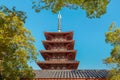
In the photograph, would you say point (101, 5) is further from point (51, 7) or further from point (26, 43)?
point (26, 43)

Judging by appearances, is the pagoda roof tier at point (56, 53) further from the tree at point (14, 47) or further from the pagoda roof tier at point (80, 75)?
the tree at point (14, 47)

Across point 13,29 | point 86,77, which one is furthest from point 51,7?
point 86,77

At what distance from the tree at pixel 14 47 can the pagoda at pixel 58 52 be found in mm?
14818

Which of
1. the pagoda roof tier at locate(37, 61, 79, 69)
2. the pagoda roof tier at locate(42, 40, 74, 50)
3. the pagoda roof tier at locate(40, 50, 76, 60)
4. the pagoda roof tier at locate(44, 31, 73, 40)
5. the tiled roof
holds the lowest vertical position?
the pagoda roof tier at locate(37, 61, 79, 69)

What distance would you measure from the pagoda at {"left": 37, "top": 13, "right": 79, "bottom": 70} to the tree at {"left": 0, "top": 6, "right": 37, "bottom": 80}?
14.8m

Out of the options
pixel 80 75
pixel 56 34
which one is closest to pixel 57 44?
pixel 56 34

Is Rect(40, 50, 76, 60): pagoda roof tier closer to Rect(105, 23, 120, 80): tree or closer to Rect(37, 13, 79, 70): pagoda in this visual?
Rect(37, 13, 79, 70): pagoda

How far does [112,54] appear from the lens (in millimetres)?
14477

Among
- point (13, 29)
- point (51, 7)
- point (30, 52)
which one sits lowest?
point (30, 52)

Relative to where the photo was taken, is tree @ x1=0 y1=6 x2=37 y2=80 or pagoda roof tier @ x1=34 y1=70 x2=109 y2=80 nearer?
tree @ x1=0 y1=6 x2=37 y2=80

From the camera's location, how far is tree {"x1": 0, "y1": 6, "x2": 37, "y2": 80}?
43.5 feet

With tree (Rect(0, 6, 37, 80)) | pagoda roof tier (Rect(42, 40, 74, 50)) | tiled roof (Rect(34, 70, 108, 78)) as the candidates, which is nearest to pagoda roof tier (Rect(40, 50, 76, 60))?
pagoda roof tier (Rect(42, 40, 74, 50))

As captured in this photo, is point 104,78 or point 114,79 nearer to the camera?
point 114,79

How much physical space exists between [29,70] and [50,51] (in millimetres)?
16744
